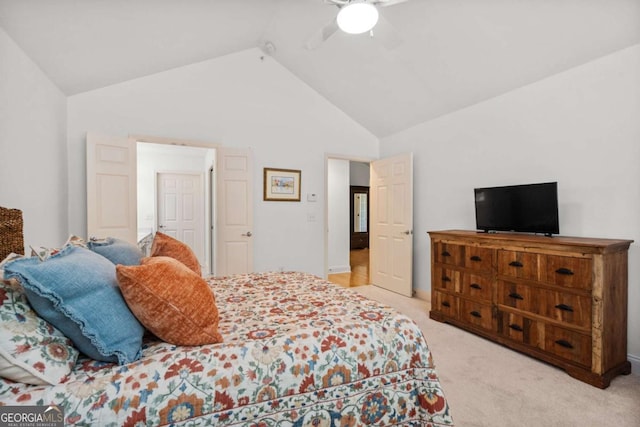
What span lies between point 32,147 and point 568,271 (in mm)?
4263

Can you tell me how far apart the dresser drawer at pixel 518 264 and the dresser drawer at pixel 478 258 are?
0.31 ft

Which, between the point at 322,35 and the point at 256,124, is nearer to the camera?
the point at 322,35

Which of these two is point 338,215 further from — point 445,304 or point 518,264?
point 518,264

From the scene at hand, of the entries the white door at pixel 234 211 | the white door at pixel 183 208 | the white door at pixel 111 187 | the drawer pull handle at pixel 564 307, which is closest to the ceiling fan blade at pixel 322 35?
the white door at pixel 234 211

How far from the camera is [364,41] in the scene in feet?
10.8

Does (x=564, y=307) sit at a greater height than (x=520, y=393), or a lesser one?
greater

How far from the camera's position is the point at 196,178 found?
243 inches

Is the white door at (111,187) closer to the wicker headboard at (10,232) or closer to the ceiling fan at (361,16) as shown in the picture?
the wicker headboard at (10,232)

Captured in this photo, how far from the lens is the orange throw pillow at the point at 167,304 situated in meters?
1.10

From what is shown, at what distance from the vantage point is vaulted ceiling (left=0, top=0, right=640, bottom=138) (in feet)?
7.34

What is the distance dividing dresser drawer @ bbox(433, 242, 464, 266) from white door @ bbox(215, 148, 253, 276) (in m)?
2.34

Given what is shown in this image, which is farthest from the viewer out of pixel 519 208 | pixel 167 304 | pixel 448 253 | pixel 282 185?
pixel 282 185

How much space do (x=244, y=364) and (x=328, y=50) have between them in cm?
362

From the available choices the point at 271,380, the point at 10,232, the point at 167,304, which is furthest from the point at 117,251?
the point at 271,380
